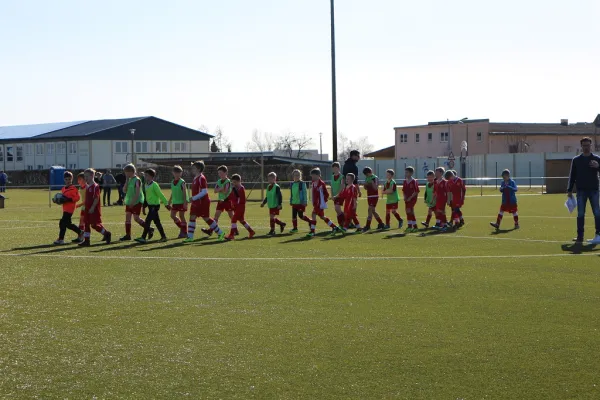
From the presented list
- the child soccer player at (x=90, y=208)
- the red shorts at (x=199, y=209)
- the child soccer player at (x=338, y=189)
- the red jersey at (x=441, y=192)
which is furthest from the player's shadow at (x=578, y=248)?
the child soccer player at (x=90, y=208)

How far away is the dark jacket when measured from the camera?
1656 centimetres

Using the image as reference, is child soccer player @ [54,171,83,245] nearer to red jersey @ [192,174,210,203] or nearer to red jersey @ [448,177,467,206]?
red jersey @ [192,174,210,203]

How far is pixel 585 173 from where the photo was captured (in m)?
16.7

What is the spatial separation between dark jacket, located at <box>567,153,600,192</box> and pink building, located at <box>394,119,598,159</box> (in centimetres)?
7858

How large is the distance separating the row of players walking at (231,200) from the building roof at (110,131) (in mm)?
76092

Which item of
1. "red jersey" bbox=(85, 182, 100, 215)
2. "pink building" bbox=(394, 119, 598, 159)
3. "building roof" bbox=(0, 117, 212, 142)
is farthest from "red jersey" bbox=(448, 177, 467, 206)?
"building roof" bbox=(0, 117, 212, 142)

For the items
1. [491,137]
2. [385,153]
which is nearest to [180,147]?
[385,153]

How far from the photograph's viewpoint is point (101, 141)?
94.1 m

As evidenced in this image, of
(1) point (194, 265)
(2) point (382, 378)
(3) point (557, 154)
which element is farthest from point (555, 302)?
(3) point (557, 154)

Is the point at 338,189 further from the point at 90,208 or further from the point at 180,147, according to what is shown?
the point at 180,147

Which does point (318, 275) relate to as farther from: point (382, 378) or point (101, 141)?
point (101, 141)

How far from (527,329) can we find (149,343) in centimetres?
355

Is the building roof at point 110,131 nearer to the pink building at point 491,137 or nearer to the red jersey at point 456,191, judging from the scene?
the pink building at point 491,137

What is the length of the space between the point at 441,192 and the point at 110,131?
256ft
